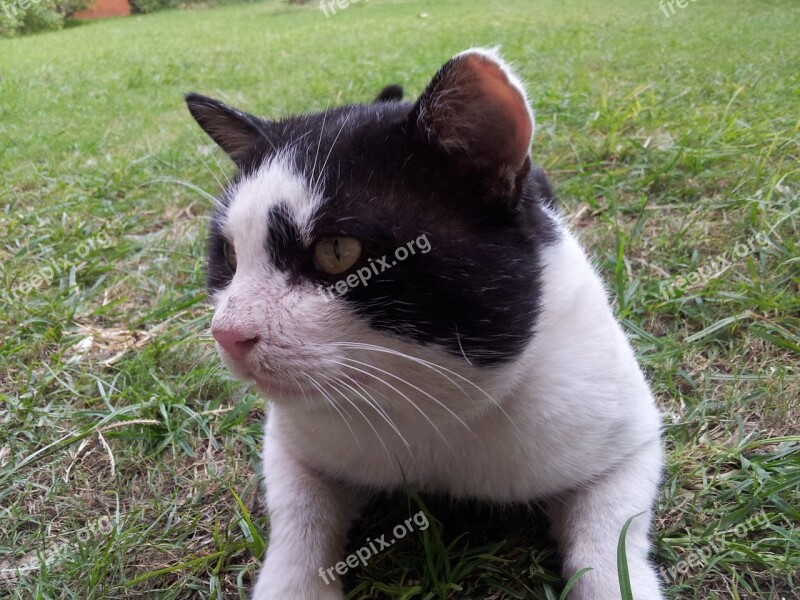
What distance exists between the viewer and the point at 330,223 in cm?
111

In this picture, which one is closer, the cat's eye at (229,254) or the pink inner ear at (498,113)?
the pink inner ear at (498,113)

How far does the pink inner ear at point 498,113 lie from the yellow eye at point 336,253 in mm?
305

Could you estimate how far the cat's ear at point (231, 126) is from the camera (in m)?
1.45

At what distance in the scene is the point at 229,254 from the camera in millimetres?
1385

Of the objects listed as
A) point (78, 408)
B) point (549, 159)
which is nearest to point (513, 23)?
point (549, 159)

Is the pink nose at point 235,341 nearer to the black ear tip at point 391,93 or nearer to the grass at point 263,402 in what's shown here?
the grass at point 263,402

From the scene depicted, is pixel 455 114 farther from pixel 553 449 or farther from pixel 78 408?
pixel 78 408

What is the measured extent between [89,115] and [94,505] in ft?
15.6

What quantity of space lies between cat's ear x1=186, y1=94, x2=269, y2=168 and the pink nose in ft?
1.64

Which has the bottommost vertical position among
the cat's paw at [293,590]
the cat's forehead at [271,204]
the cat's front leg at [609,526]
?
the cat's front leg at [609,526]

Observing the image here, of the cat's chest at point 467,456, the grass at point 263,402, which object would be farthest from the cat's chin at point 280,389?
the grass at point 263,402

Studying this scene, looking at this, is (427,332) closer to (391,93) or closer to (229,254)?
(229,254)

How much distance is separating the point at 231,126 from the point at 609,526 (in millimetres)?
1266

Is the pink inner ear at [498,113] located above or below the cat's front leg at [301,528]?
above
